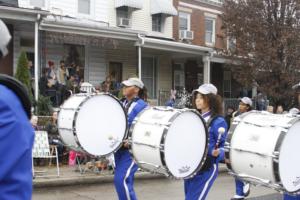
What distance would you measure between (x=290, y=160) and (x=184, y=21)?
1769 centimetres

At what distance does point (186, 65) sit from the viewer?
2195cm

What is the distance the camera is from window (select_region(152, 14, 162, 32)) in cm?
2053

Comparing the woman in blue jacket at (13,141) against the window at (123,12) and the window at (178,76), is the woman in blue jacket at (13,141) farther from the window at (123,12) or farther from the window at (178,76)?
the window at (178,76)

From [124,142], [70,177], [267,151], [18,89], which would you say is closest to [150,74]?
[70,177]

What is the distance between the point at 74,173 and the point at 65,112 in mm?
4193

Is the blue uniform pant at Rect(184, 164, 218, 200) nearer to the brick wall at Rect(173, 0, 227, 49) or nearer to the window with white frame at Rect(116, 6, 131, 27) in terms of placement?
the window with white frame at Rect(116, 6, 131, 27)

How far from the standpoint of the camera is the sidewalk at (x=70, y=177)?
29.9 feet

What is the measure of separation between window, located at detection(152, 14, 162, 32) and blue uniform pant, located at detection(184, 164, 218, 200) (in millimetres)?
15601

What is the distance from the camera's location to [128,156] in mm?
5973

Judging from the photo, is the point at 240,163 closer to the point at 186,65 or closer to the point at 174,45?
the point at 174,45

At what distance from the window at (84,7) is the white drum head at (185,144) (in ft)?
43.7

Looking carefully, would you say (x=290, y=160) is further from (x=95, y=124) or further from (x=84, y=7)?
(x=84, y=7)

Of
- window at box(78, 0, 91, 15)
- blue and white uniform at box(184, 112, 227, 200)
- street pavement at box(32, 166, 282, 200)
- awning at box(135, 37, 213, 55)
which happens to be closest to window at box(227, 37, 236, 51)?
awning at box(135, 37, 213, 55)

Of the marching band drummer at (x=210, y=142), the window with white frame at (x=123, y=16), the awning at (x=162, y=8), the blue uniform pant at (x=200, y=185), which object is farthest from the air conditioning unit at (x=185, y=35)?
the blue uniform pant at (x=200, y=185)
